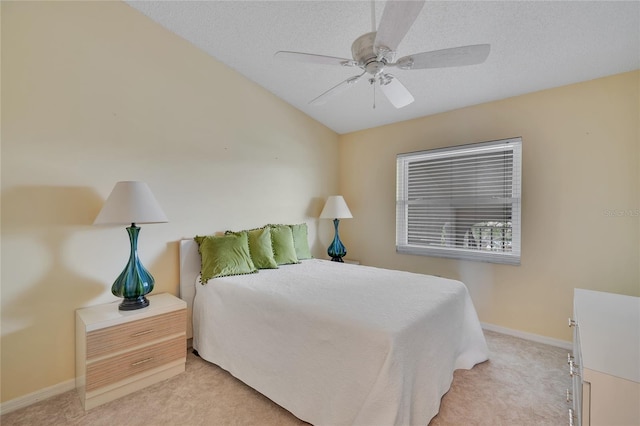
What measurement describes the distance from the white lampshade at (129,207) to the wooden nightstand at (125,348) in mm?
671

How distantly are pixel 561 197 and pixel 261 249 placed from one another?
290 centimetres

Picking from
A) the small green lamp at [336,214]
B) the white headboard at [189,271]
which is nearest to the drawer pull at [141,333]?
the white headboard at [189,271]

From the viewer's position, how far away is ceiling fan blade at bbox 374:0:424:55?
3.70ft

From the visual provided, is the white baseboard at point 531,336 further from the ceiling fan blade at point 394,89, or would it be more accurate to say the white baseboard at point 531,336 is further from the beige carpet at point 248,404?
the ceiling fan blade at point 394,89

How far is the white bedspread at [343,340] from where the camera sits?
4.53 feet

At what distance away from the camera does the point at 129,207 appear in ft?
6.36

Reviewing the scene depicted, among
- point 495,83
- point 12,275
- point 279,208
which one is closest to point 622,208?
point 495,83

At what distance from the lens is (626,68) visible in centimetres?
223

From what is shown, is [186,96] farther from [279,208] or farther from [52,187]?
[279,208]

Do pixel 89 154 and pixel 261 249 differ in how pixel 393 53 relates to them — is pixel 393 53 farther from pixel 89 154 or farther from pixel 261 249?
pixel 89 154

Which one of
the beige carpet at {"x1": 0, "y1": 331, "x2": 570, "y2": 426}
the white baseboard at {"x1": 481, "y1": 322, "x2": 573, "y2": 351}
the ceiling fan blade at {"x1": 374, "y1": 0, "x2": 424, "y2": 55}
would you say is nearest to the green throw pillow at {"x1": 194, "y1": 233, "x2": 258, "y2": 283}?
the beige carpet at {"x1": 0, "y1": 331, "x2": 570, "y2": 426}

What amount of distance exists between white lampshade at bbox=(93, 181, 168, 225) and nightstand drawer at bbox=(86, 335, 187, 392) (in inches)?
36.9

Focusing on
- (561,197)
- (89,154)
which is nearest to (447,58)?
(561,197)

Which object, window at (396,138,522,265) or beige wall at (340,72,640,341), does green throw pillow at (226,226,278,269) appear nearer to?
window at (396,138,522,265)
